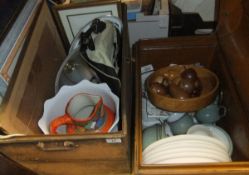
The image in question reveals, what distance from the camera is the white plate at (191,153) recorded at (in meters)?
0.66

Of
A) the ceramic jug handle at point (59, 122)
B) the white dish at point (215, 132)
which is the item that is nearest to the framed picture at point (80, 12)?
the ceramic jug handle at point (59, 122)

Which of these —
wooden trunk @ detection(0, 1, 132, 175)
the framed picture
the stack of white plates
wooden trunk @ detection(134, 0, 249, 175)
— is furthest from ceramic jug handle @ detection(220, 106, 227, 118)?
the framed picture

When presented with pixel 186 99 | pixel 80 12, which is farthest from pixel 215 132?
pixel 80 12

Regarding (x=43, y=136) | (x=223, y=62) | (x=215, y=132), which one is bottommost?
(x=215, y=132)

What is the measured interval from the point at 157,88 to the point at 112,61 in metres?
0.20

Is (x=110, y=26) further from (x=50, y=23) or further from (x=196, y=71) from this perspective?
(x=196, y=71)

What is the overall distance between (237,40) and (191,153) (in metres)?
0.36

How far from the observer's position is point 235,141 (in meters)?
0.75

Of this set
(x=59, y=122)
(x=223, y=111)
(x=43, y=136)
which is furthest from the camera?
(x=223, y=111)

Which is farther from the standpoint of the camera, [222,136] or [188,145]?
[222,136]

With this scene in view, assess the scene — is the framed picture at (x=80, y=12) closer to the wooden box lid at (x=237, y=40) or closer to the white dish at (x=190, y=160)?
the wooden box lid at (x=237, y=40)

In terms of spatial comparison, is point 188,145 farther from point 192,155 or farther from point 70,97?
point 70,97

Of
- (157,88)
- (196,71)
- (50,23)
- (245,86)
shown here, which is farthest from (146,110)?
(50,23)

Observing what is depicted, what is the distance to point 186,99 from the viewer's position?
0.80m
